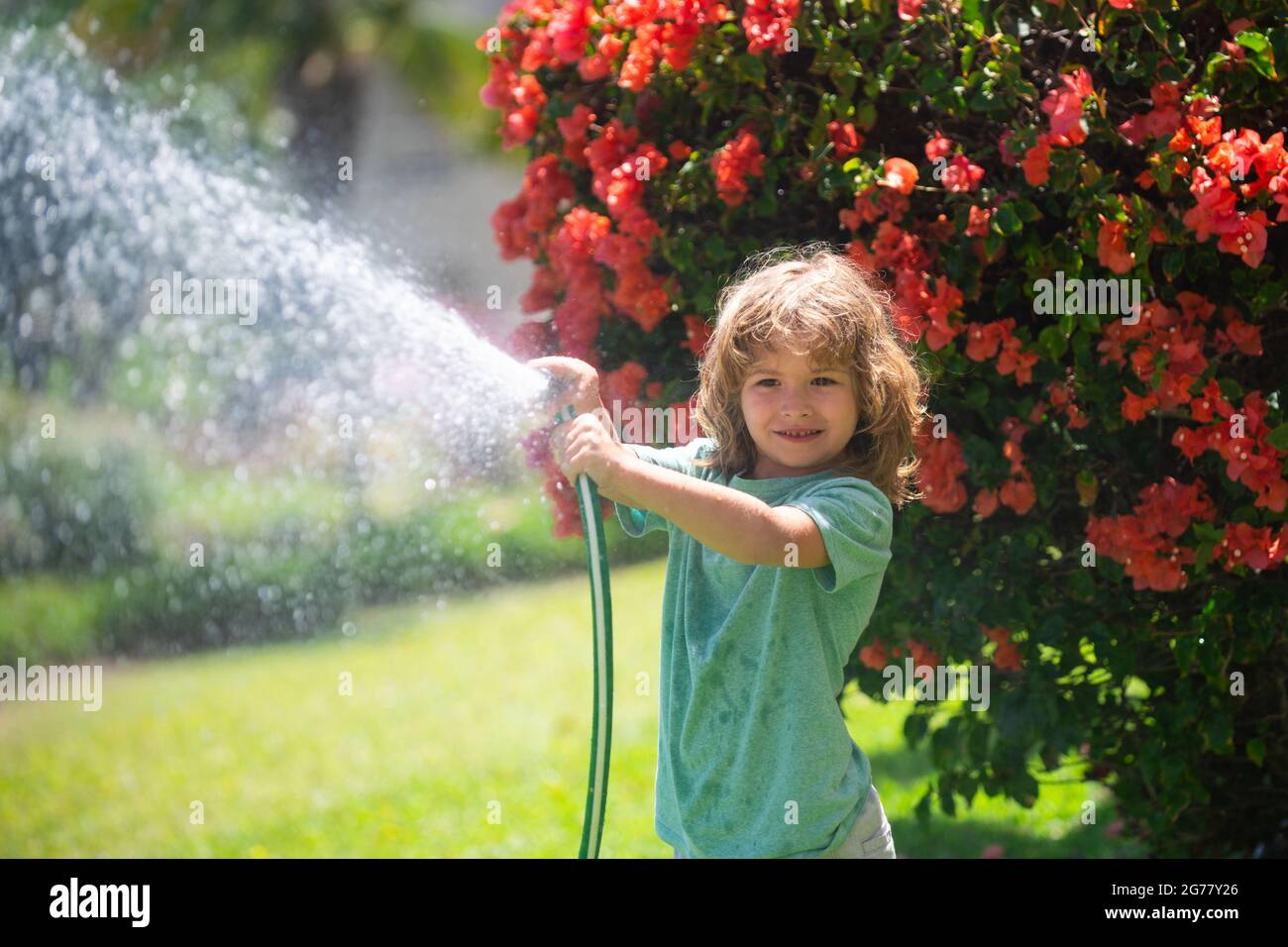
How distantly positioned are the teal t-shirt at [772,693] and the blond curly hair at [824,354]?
0.12 m

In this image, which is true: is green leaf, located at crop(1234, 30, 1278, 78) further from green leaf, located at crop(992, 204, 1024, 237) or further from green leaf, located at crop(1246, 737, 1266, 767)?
green leaf, located at crop(1246, 737, 1266, 767)

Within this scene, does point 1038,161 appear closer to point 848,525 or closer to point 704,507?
point 848,525

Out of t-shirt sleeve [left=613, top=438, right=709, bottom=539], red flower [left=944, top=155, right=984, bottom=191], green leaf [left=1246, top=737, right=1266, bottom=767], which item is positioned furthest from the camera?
green leaf [left=1246, top=737, right=1266, bottom=767]

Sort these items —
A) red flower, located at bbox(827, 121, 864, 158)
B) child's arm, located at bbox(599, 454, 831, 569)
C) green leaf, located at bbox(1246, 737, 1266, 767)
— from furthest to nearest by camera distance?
green leaf, located at bbox(1246, 737, 1266, 767), red flower, located at bbox(827, 121, 864, 158), child's arm, located at bbox(599, 454, 831, 569)

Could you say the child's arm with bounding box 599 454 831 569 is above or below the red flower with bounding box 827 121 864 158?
below

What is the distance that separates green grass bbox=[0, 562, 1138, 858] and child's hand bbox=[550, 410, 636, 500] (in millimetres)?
2298

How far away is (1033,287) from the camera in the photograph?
260cm

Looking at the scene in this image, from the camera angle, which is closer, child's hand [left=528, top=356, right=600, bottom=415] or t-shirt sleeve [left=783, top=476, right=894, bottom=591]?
t-shirt sleeve [left=783, top=476, right=894, bottom=591]

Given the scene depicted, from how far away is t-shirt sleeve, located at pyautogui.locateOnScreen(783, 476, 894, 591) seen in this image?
199 cm

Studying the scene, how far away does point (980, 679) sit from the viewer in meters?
2.93

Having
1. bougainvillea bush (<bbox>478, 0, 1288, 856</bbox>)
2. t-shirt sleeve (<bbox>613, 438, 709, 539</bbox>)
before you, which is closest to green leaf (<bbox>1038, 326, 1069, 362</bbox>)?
bougainvillea bush (<bbox>478, 0, 1288, 856</bbox>)

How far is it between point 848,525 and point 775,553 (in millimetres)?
126

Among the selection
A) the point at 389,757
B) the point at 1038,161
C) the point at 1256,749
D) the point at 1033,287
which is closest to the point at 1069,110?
the point at 1038,161

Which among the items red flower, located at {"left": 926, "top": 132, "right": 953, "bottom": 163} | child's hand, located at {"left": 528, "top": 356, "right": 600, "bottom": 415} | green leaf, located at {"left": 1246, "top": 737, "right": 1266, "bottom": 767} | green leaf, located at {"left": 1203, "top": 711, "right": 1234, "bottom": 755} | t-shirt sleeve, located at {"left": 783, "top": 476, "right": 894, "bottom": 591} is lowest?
green leaf, located at {"left": 1246, "top": 737, "right": 1266, "bottom": 767}
